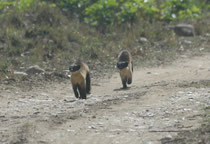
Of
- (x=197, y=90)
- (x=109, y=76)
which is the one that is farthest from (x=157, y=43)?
(x=197, y=90)

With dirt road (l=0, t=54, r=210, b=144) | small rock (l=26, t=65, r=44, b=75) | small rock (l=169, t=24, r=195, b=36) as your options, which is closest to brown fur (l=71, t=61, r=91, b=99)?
dirt road (l=0, t=54, r=210, b=144)

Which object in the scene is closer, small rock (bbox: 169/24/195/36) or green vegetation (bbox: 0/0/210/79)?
green vegetation (bbox: 0/0/210/79)

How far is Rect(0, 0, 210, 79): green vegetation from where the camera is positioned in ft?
47.4

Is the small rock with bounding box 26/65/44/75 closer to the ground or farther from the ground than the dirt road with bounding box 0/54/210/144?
farther from the ground

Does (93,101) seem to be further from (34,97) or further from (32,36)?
(32,36)

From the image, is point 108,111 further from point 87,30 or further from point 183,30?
point 183,30

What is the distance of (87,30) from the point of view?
1659 cm

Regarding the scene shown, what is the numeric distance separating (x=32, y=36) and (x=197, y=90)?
23.2 feet

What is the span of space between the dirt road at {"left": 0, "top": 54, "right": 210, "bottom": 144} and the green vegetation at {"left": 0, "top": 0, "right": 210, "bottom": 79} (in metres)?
2.37

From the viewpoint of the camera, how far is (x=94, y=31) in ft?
54.3

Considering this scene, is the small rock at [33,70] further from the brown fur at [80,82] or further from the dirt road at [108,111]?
the brown fur at [80,82]

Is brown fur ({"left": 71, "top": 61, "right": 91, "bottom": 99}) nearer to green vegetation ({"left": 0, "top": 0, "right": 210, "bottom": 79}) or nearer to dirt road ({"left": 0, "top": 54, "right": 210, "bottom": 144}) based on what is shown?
dirt road ({"left": 0, "top": 54, "right": 210, "bottom": 144})

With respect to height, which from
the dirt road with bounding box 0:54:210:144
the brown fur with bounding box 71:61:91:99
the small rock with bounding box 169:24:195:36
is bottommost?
the dirt road with bounding box 0:54:210:144

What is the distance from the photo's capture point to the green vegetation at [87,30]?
14.5 metres
